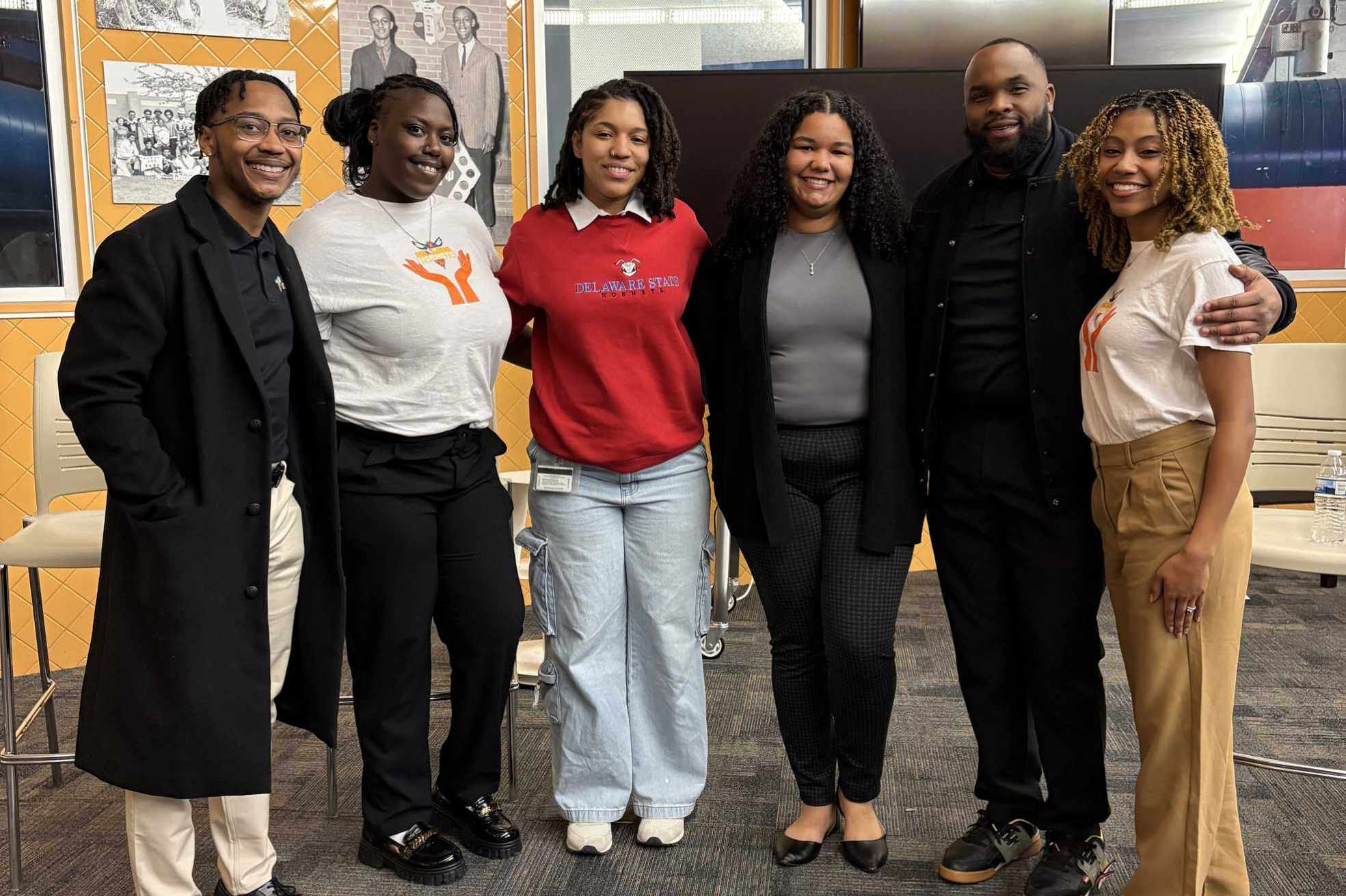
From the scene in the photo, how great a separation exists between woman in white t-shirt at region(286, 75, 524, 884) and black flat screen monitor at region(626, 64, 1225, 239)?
5.70ft

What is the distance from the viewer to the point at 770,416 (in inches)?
86.7

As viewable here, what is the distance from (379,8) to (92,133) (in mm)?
1097

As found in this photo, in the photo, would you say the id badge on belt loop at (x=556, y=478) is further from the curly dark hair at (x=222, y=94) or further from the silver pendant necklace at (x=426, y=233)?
the curly dark hair at (x=222, y=94)

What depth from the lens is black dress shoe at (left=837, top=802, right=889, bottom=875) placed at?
238 centimetres

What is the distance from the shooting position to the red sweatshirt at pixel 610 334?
7.50ft

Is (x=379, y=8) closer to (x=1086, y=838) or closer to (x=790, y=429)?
(x=790, y=429)

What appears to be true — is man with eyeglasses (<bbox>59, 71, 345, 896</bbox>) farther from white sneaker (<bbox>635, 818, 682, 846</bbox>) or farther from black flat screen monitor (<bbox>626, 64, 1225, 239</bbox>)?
black flat screen monitor (<bbox>626, 64, 1225, 239</bbox>)

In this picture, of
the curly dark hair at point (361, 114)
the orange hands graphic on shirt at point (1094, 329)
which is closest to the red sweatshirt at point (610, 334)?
the curly dark hair at point (361, 114)

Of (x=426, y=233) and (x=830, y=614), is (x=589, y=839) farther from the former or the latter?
(x=426, y=233)

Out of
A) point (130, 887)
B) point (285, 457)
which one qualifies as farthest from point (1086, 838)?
point (130, 887)

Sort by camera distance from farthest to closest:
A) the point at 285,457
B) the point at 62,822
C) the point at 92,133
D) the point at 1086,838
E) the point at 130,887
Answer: the point at 92,133 → the point at 62,822 → the point at 130,887 → the point at 1086,838 → the point at 285,457

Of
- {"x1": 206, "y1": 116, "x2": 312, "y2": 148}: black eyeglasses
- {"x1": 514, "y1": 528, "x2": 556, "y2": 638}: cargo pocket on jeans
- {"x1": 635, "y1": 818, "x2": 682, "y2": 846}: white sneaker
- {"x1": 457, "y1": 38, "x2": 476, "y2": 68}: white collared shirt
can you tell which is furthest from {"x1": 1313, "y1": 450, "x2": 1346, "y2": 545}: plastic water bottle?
{"x1": 457, "y1": 38, "x2": 476, "y2": 68}: white collared shirt

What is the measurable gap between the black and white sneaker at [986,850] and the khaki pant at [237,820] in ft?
4.56

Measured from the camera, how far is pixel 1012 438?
2092mm
